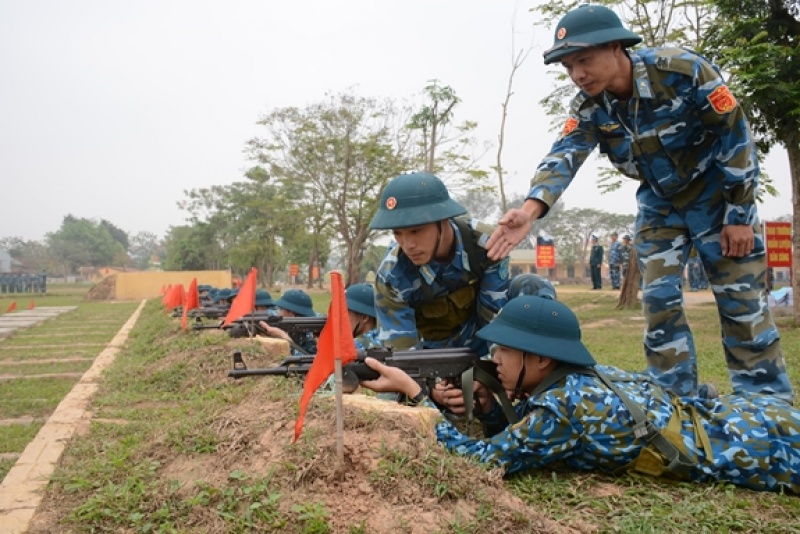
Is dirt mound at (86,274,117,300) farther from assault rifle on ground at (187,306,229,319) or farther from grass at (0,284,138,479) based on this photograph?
assault rifle on ground at (187,306,229,319)

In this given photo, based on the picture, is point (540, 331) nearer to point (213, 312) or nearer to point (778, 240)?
point (213, 312)

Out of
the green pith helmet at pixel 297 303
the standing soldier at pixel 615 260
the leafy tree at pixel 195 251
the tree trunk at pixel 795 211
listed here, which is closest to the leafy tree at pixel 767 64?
the tree trunk at pixel 795 211

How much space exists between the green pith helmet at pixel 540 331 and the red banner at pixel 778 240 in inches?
394

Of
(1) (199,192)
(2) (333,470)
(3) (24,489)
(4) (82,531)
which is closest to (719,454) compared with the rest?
(2) (333,470)

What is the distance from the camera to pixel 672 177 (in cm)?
324

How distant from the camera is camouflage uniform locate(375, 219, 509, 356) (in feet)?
11.8

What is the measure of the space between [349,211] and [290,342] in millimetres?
18898

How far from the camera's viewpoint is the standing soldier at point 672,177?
3.02m

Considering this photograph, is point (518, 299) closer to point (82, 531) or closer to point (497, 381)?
point (497, 381)

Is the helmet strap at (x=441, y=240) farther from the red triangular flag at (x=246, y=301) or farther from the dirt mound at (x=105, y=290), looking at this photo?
the dirt mound at (x=105, y=290)

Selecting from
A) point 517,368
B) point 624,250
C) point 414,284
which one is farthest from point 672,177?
point 624,250

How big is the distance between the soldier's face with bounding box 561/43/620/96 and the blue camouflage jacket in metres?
0.13

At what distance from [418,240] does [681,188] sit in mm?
1229

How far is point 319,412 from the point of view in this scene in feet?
9.87
